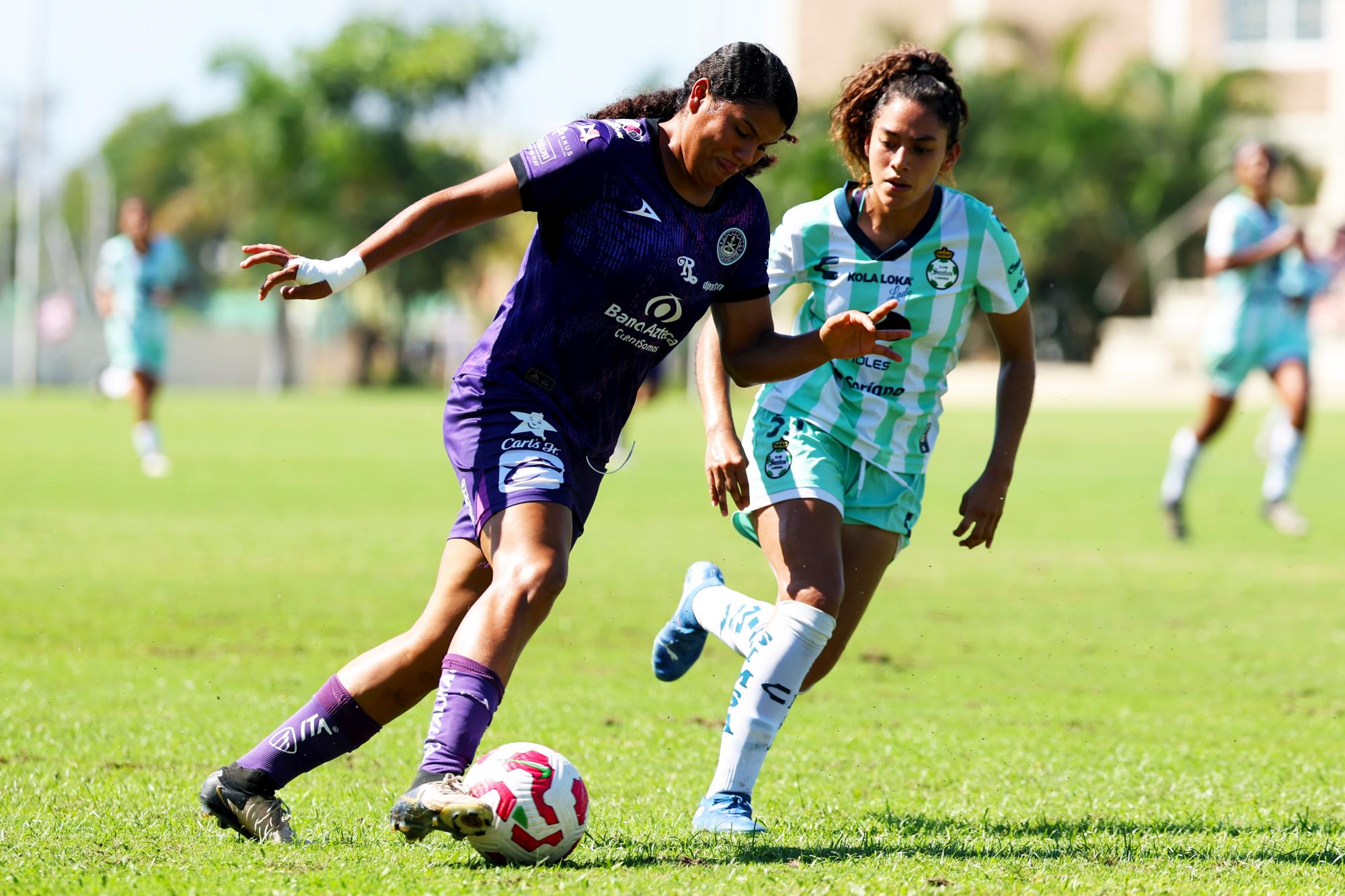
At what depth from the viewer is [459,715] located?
12.9 feet

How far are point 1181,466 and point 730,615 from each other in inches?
323

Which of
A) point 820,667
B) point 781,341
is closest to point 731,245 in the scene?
point 781,341

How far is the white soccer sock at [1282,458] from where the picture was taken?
12711 millimetres

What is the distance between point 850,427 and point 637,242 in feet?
3.34

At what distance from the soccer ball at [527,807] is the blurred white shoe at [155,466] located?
13.0 metres

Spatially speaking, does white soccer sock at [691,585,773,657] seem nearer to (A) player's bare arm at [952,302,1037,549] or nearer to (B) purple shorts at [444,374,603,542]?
(A) player's bare arm at [952,302,1037,549]

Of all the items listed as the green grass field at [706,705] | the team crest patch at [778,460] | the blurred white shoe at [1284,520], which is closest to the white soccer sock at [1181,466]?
the green grass field at [706,705]

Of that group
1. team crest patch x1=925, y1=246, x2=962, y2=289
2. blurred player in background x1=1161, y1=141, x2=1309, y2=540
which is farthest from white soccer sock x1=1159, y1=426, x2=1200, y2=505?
team crest patch x1=925, y1=246, x2=962, y2=289

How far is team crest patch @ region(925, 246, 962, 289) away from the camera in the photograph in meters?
5.07

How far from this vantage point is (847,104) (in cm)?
525

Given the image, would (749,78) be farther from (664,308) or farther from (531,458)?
(531,458)

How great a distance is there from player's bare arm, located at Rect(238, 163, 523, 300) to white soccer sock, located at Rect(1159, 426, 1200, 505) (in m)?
9.22

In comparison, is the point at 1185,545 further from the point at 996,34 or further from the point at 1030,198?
the point at 996,34

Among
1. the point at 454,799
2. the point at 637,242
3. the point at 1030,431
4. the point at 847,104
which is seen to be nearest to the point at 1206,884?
the point at 454,799
